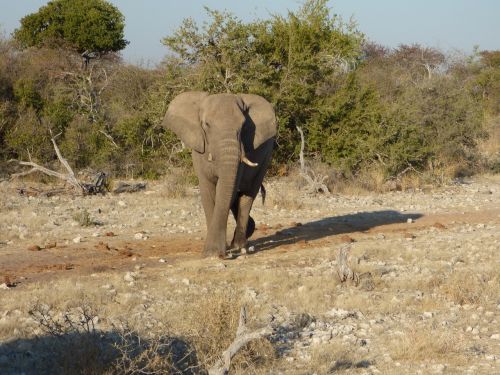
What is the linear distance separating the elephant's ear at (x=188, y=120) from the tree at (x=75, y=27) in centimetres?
1922

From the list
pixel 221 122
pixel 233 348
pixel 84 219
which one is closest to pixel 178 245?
pixel 84 219

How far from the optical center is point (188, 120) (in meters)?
10.5

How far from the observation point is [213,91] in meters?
18.7

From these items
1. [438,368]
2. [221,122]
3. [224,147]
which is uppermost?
[221,122]

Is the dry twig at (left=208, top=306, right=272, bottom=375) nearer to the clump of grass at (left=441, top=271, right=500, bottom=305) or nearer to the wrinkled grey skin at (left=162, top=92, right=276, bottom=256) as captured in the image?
the clump of grass at (left=441, top=271, right=500, bottom=305)

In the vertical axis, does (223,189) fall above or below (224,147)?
below

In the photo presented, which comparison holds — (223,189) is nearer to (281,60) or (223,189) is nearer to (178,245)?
(178,245)

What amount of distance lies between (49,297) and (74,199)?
8.58 m

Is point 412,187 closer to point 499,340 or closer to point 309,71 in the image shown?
point 309,71

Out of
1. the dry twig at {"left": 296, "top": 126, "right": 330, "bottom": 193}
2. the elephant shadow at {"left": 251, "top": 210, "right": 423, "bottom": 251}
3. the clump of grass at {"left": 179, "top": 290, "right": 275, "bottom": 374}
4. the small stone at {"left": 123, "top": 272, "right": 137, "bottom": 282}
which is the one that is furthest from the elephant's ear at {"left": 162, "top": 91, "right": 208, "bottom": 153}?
the dry twig at {"left": 296, "top": 126, "right": 330, "bottom": 193}

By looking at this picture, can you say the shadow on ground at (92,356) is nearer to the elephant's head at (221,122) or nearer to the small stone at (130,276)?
the small stone at (130,276)

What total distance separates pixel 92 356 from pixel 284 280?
3406 millimetres

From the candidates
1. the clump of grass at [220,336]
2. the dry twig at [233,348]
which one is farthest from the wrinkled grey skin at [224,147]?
the dry twig at [233,348]

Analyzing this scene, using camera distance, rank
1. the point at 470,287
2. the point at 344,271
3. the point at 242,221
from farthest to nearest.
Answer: the point at 242,221 < the point at 344,271 < the point at 470,287
